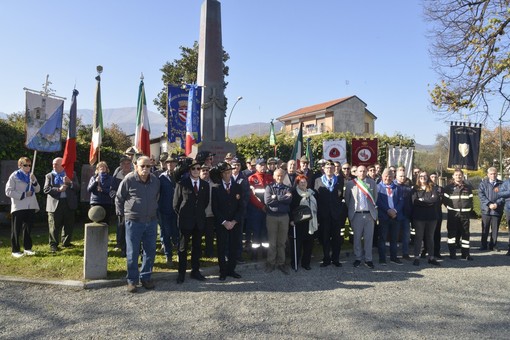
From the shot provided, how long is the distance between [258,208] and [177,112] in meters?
4.82

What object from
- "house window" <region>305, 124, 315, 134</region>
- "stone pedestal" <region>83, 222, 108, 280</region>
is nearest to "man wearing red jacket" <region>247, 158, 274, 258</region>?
"stone pedestal" <region>83, 222, 108, 280</region>

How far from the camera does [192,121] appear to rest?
34.9ft

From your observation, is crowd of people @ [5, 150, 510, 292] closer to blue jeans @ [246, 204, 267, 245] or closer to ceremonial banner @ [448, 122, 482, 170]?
blue jeans @ [246, 204, 267, 245]

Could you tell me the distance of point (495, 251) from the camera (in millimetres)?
9172

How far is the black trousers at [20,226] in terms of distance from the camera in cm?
734

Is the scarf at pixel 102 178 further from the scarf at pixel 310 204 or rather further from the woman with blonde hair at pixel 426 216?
the woman with blonde hair at pixel 426 216

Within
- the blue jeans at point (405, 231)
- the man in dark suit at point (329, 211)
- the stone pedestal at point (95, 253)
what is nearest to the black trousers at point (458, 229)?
the blue jeans at point (405, 231)

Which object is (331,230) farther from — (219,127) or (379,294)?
(219,127)

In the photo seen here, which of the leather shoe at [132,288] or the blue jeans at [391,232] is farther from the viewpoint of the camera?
the blue jeans at [391,232]

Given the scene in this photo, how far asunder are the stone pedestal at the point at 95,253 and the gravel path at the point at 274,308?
1.12ft

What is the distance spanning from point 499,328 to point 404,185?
3.81 metres

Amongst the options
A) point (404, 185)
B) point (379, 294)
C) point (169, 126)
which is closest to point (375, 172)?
point (404, 185)

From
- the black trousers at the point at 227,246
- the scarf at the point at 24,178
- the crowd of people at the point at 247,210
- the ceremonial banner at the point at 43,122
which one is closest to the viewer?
the crowd of people at the point at 247,210

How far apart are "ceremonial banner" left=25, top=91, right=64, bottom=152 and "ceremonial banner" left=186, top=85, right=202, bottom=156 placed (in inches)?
122
